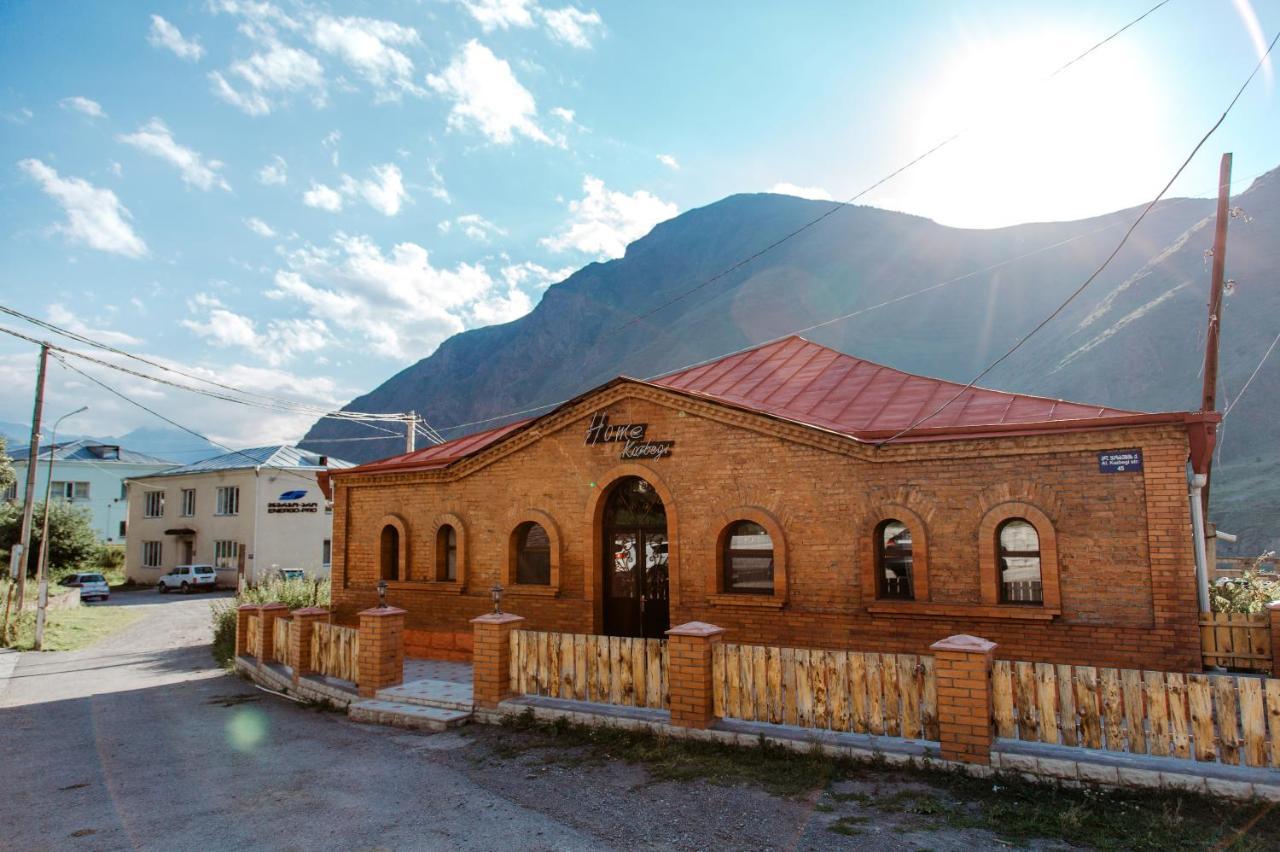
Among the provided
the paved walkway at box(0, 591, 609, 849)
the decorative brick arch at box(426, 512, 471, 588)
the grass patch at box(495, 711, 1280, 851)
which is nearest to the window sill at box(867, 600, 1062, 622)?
A: the grass patch at box(495, 711, 1280, 851)

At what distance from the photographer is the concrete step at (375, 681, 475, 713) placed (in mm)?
10120

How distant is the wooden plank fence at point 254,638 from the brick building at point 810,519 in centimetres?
198

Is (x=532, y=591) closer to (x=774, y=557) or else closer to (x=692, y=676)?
(x=774, y=557)

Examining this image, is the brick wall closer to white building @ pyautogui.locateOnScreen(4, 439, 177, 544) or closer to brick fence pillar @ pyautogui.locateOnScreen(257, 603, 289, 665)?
brick fence pillar @ pyautogui.locateOnScreen(257, 603, 289, 665)

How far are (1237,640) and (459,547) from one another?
12020 millimetres

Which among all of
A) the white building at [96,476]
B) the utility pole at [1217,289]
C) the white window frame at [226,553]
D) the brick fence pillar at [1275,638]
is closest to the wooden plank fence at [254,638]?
the brick fence pillar at [1275,638]

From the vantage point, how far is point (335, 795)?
7289mm

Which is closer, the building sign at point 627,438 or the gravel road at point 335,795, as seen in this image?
the gravel road at point 335,795

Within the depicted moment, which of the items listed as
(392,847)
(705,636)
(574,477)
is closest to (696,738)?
(705,636)

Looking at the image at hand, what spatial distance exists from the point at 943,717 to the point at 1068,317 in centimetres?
10572

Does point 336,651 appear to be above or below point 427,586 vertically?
below

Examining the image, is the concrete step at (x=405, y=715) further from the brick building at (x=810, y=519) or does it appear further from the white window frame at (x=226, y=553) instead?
the white window frame at (x=226, y=553)

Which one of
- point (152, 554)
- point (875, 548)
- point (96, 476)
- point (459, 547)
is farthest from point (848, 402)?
point (96, 476)

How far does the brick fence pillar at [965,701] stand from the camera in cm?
681
